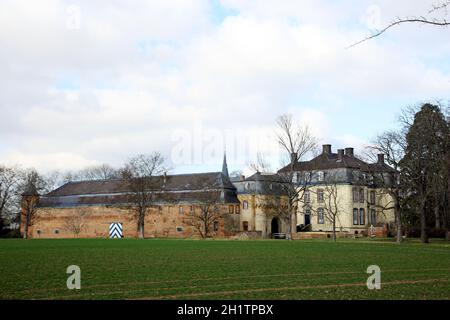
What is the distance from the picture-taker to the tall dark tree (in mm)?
53594

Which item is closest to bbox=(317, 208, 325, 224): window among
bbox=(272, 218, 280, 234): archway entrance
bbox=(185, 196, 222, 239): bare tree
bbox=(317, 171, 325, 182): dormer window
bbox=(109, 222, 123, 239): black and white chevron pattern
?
bbox=(317, 171, 325, 182): dormer window

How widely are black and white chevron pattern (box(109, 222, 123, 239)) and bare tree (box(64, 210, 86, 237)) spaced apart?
6.22 metres

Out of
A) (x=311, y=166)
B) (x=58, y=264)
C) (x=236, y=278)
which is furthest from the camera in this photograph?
(x=311, y=166)

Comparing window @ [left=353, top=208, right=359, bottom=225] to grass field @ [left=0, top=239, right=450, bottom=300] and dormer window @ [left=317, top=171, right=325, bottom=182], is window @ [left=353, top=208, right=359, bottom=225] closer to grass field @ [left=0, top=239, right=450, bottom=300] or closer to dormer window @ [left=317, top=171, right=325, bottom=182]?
dormer window @ [left=317, top=171, right=325, bottom=182]

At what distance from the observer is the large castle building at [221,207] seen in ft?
281

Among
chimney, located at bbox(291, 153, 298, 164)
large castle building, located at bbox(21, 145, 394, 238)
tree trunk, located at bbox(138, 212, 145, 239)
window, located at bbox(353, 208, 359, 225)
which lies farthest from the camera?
window, located at bbox(353, 208, 359, 225)

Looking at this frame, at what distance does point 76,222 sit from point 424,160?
208ft

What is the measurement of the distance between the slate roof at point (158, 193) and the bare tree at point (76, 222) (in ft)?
6.88

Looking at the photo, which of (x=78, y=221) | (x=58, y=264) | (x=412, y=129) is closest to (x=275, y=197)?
(x=412, y=129)

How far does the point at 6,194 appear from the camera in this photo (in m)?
89.1

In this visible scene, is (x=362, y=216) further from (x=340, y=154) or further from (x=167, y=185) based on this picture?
(x=167, y=185)
